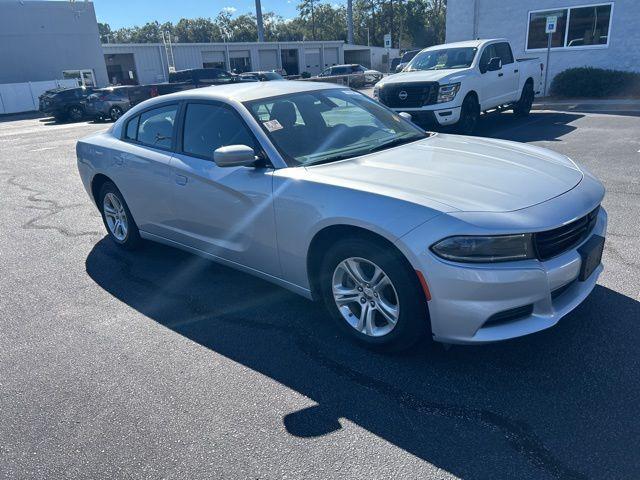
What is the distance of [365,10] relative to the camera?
85375 millimetres

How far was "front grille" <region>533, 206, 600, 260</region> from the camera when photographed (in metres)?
2.82

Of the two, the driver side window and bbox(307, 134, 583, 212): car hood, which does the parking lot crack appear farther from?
the driver side window

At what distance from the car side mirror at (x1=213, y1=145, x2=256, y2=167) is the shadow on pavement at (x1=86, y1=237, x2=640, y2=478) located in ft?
3.90

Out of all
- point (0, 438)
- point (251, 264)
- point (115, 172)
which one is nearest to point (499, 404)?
point (251, 264)

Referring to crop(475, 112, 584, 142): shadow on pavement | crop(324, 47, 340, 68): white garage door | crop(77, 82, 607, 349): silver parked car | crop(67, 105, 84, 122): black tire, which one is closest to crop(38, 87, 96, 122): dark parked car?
crop(67, 105, 84, 122): black tire

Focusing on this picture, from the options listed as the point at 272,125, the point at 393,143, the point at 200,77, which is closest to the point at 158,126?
the point at 272,125

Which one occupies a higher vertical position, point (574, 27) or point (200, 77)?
point (574, 27)

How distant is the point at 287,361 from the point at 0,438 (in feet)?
5.38

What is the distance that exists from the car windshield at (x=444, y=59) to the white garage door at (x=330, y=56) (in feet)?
175

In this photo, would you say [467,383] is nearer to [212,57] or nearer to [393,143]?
[393,143]

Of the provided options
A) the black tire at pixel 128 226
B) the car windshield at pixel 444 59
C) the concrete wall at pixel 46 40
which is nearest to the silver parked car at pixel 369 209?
the black tire at pixel 128 226

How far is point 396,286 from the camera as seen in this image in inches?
117

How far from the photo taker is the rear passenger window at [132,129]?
504 centimetres

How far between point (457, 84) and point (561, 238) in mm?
8025
